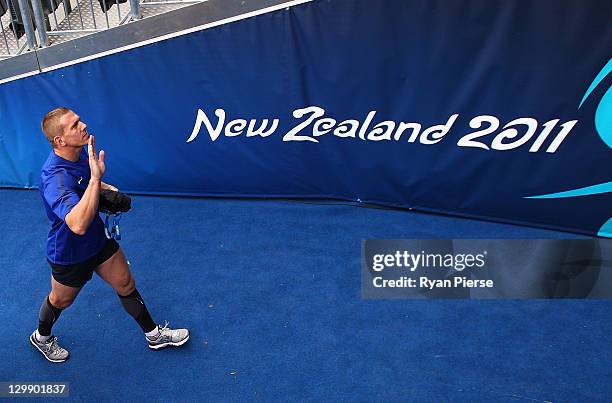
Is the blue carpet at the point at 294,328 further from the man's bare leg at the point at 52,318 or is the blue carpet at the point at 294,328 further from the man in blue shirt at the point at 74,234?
the man in blue shirt at the point at 74,234

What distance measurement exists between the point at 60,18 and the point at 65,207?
9.81 feet

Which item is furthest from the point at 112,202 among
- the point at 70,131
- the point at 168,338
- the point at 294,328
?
the point at 294,328

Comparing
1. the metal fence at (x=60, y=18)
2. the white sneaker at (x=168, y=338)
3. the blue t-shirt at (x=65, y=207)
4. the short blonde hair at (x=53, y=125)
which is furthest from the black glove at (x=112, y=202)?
the metal fence at (x=60, y=18)

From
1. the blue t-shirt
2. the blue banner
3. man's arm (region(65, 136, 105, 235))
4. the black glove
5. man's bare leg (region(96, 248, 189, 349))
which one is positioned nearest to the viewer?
man's arm (region(65, 136, 105, 235))

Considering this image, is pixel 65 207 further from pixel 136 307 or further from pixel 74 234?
pixel 136 307

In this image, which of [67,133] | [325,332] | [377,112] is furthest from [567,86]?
[67,133]

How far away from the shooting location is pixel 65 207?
308 cm

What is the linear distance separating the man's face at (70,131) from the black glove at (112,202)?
27 centimetres

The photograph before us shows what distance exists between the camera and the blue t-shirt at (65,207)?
Answer: 3125 mm

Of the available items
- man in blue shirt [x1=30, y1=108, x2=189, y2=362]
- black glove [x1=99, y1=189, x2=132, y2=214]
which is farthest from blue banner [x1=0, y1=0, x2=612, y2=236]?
black glove [x1=99, y1=189, x2=132, y2=214]

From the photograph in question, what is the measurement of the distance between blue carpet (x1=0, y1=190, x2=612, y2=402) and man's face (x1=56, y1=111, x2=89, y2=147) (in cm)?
134

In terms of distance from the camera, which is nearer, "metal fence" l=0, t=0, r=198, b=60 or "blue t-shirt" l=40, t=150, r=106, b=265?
"blue t-shirt" l=40, t=150, r=106, b=265

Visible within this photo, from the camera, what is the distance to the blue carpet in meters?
3.62

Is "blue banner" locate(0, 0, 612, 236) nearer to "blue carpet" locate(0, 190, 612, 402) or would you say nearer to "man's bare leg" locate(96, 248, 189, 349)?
"blue carpet" locate(0, 190, 612, 402)
